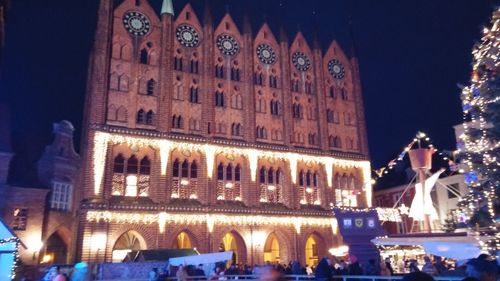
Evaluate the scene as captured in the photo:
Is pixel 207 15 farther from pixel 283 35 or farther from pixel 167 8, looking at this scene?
pixel 283 35

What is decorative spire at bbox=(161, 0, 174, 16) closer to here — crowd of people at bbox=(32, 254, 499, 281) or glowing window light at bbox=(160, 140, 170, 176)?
glowing window light at bbox=(160, 140, 170, 176)

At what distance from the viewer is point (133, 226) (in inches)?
1062

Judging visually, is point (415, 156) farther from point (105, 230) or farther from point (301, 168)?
point (105, 230)

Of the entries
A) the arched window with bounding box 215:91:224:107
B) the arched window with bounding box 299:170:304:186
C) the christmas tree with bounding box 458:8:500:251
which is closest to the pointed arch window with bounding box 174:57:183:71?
the arched window with bounding box 215:91:224:107

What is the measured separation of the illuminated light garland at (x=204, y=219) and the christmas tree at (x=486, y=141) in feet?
60.8

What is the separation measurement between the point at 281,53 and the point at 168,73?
412 inches

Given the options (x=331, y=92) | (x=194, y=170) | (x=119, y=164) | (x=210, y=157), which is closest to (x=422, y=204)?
(x=210, y=157)

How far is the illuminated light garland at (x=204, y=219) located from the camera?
26.4m

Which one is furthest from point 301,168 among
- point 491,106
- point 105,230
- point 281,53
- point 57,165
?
point 491,106

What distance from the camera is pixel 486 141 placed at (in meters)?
12.6

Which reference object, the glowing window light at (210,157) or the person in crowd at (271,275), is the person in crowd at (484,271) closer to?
the person in crowd at (271,275)

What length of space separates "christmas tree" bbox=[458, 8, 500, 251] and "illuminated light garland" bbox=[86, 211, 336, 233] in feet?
60.8

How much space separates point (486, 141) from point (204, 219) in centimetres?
2000

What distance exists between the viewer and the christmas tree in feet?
39.4
